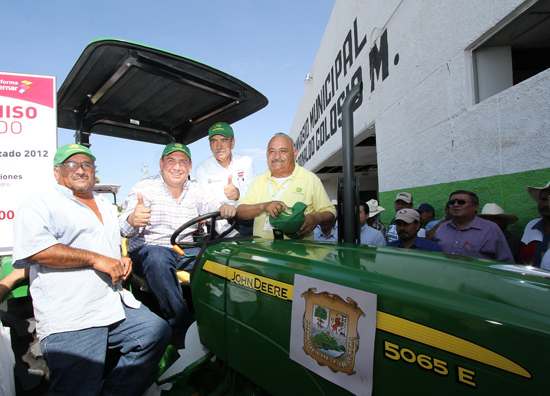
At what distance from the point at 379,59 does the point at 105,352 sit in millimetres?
5907

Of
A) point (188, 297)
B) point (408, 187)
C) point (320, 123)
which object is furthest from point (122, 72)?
point (320, 123)

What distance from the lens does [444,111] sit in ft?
13.5

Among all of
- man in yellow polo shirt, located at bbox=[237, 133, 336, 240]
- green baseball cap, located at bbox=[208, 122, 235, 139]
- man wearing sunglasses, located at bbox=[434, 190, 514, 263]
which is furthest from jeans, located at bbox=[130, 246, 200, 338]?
man wearing sunglasses, located at bbox=[434, 190, 514, 263]

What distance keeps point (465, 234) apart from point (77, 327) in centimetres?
326

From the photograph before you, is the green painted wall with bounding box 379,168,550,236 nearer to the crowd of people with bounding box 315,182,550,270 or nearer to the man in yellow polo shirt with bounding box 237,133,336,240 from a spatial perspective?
the crowd of people with bounding box 315,182,550,270

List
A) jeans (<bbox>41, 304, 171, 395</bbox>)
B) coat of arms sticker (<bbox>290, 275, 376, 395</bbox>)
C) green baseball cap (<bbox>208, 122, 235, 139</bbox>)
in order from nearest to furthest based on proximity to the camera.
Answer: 1. coat of arms sticker (<bbox>290, 275, 376, 395</bbox>)
2. jeans (<bbox>41, 304, 171, 395</bbox>)
3. green baseball cap (<bbox>208, 122, 235, 139</bbox>)

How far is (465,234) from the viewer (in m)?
3.19

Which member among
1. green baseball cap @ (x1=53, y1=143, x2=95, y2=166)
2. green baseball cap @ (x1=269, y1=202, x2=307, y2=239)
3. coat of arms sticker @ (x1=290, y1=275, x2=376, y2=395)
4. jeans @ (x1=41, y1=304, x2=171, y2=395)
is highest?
green baseball cap @ (x1=53, y1=143, x2=95, y2=166)

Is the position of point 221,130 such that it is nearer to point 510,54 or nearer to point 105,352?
point 105,352

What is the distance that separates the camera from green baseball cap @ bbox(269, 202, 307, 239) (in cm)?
193

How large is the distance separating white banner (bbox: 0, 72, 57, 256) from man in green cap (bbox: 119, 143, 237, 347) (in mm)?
681

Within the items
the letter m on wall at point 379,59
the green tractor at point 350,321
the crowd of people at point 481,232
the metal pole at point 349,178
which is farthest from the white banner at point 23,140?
the letter m on wall at point 379,59

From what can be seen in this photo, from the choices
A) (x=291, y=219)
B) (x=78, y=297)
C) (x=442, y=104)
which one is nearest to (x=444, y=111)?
(x=442, y=104)

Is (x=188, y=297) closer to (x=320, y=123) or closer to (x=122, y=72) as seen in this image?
(x=122, y=72)
